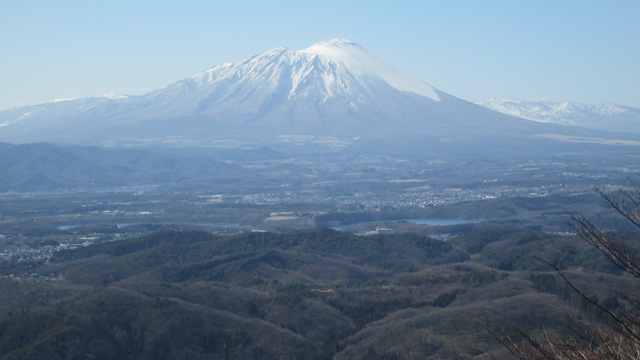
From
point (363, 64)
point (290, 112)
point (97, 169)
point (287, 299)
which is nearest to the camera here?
point (287, 299)

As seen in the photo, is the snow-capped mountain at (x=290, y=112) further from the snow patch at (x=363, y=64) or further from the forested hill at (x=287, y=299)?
the forested hill at (x=287, y=299)

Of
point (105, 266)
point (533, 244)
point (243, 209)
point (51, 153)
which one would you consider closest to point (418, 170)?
point (243, 209)

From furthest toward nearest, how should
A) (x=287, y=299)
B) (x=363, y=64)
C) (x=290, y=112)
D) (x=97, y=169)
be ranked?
(x=363, y=64) → (x=290, y=112) → (x=97, y=169) → (x=287, y=299)

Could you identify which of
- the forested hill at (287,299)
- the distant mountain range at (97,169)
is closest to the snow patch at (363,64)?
the distant mountain range at (97,169)

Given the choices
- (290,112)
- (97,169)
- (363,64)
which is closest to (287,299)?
(97,169)

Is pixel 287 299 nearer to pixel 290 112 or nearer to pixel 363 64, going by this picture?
pixel 290 112

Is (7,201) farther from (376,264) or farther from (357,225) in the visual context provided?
(376,264)
